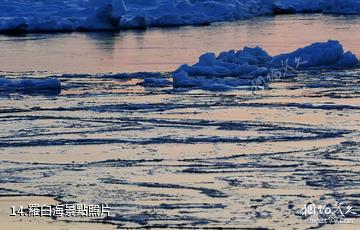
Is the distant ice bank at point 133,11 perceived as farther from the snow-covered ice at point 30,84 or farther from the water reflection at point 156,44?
the snow-covered ice at point 30,84

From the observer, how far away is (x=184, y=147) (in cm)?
1048

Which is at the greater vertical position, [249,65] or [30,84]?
[249,65]

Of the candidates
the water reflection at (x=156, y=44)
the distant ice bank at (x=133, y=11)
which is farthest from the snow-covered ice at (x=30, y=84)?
the distant ice bank at (x=133, y=11)

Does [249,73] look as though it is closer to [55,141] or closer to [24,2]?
[55,141]

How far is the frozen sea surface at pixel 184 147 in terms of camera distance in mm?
8133

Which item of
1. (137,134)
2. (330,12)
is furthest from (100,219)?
(330,12)

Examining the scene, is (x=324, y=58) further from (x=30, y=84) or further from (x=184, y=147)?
(x=184, y=147)

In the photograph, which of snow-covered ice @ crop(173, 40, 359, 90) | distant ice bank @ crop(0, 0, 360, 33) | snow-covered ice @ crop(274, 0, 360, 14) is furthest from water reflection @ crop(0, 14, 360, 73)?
snow-covered ice @ crop(274, 0, 360, 14)

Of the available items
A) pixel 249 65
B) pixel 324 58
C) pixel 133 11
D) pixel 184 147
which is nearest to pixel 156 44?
pixel 324 58

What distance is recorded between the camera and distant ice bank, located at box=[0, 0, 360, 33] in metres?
28.5

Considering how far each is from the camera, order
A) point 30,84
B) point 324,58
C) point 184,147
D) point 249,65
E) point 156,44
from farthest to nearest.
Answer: point 156,44 < point 324,58 < point 249,65 < point 30,84 < point 184,147

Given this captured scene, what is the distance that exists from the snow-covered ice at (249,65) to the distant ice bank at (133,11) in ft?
36.4

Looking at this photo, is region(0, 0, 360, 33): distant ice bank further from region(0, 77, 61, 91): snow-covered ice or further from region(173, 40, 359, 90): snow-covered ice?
region(0, 77, 61, 91): snow-covered ice

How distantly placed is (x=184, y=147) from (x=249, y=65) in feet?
21.2
